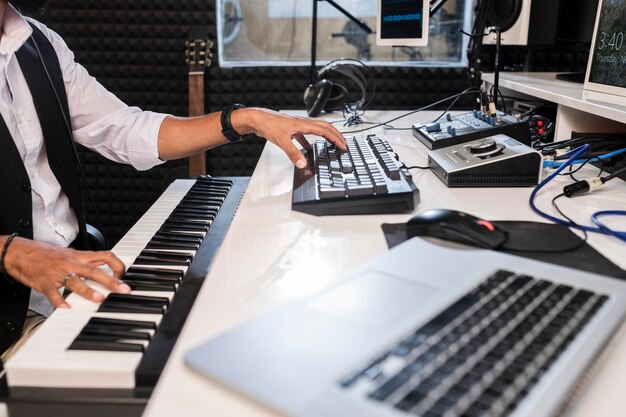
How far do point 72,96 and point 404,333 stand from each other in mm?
1212

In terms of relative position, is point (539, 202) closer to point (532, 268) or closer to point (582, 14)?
point (532, 268)

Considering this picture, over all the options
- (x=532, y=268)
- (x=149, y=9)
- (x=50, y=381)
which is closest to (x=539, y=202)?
(x=532, y=268)

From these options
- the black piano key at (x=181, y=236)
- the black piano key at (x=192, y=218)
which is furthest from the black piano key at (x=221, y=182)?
the black piano key at (x=181, y=236)

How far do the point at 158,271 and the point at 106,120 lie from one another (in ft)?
2.37

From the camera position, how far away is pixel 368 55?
9.67 feet

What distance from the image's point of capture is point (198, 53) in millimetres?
2766

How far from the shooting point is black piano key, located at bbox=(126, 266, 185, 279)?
0.88 metres

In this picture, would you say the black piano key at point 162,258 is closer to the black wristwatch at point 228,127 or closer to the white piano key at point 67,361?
the white piano key at point 67,361

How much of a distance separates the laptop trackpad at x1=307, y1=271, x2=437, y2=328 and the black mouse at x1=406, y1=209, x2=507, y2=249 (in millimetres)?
161

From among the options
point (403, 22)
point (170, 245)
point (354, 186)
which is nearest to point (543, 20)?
point (403, 22)

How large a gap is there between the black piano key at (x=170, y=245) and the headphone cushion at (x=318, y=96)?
1.12 metres

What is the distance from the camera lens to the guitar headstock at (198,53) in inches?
109

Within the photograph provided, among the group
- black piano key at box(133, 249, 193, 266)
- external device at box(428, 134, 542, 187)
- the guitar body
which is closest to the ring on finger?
black piano key at box(133, 249, 193, 266)

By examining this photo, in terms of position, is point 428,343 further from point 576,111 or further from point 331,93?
point 331,93
